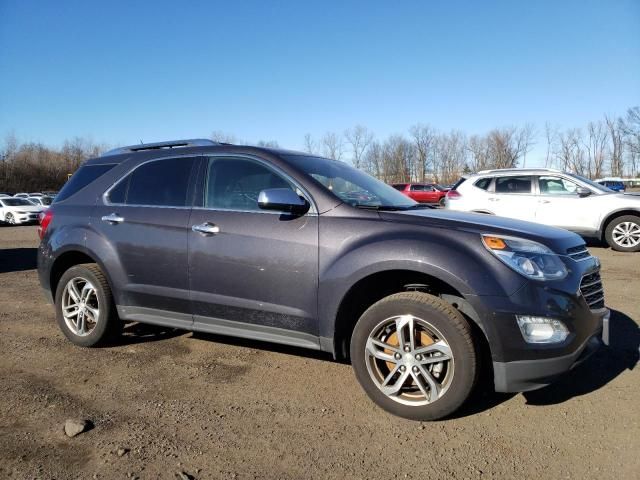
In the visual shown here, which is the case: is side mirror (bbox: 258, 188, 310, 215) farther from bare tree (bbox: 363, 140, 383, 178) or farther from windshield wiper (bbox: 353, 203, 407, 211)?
bare tree (bbox: 363, 140, 383, 178)

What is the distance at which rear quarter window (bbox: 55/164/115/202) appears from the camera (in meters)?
4.42

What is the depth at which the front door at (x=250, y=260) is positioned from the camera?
326 centimetres

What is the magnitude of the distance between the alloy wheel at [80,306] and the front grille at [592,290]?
3.89 metres

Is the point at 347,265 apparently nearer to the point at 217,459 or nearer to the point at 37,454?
the point at 217,459

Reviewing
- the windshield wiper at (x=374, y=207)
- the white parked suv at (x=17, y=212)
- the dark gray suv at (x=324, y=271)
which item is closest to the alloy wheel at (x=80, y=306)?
the dark gray suv at (x=324, y=271)

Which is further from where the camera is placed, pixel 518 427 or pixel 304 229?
pixel 304 229

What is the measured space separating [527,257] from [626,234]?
29.3 feet

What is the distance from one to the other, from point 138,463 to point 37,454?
592 mm

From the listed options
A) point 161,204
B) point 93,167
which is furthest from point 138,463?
point 93,167

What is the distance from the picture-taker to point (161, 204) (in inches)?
155

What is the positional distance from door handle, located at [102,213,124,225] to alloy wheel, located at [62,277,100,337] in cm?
61

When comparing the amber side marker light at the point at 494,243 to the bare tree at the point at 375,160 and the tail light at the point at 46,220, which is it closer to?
the tail light at the point at 46,220

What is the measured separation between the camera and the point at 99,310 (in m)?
4.18

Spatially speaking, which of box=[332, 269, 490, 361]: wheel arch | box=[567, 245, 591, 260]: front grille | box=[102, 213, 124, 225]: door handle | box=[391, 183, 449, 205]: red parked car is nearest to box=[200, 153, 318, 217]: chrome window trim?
box=[332, 269, 490, 361]: wheel arch
